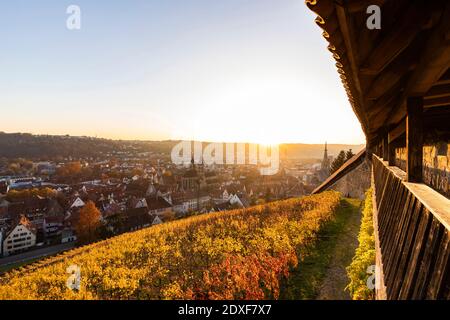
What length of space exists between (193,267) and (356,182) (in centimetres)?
1948

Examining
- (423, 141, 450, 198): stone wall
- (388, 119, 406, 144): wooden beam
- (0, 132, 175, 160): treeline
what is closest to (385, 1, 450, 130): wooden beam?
(423, 141, 450, 198): stone wall

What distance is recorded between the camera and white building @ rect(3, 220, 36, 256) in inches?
1725

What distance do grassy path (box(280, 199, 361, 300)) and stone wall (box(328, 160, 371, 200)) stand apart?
11.3m

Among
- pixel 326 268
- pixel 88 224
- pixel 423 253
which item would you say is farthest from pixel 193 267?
pixel 88 224

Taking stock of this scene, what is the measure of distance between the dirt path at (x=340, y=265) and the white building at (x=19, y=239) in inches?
1852

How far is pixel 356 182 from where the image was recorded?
984 inches

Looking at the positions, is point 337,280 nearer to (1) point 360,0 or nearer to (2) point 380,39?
(2) point 380,39

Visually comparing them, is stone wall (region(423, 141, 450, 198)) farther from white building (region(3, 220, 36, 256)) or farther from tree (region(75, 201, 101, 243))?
white building (region(3, 220, 36, 256))

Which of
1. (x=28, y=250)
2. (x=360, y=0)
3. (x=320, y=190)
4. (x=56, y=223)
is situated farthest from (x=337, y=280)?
(x=56, y=223)

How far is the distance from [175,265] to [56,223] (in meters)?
50.3

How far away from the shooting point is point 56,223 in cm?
5184

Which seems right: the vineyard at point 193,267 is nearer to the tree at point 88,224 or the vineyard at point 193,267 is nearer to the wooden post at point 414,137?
the wooden post at point 414,137

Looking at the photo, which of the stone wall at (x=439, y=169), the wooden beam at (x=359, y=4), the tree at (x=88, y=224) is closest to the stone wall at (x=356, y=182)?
the stone wall at (x=439, y=169)

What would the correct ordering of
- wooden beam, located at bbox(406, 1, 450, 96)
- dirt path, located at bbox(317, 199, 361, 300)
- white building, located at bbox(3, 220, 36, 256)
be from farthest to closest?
1. white building, located at bbox(3, 220, 36, 256)
2. dirt path, located at bbox(317, 199, 361, 300)
3. wooden beam, located at bbox(406, 1, 450, 96)
